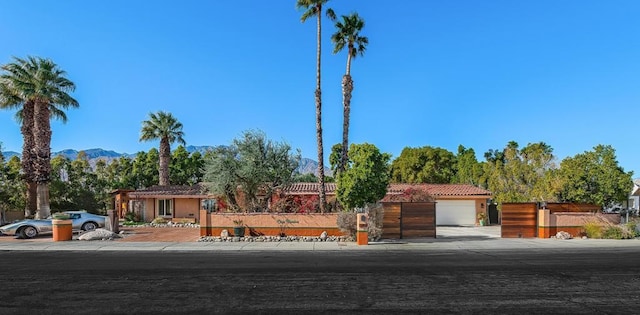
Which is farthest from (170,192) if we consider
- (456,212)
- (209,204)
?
(456,212)

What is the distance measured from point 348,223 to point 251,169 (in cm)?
628

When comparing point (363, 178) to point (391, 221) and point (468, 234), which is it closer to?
point (391, 221)

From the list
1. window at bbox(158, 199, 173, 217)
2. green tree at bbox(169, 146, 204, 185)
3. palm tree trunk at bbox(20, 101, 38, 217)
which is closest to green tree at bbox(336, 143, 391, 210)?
window at bbox(158, 199, 173, 217)

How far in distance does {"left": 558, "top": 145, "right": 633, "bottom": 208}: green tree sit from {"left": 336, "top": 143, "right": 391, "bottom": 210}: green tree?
12503 mm

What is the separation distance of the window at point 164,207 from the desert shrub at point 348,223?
19830mm

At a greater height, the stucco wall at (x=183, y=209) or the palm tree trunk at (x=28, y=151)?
the palm tree trunk at (x=28, y=151)

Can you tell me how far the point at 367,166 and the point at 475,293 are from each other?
12.8m

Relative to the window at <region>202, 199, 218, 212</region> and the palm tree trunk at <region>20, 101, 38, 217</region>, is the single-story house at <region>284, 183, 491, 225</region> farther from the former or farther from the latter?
the palm tree trunk at <region>20, 101, 38, 217</region>

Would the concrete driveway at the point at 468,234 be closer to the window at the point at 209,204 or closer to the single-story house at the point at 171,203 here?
the window at the point at 209,204

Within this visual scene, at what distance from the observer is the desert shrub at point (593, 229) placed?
2256 centimetres

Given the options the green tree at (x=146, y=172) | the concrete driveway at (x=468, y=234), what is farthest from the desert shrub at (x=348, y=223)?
the green tree at (x=146, y=172)

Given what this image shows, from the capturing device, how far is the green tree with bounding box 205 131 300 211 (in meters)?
24.5

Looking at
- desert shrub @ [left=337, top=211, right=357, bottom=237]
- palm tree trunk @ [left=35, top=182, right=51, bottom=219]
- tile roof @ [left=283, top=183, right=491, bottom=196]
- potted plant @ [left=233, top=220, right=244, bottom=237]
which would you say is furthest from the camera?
tile roof @ [left=283, top=183, right=491, bottom=196]

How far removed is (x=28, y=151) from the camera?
32.7m
